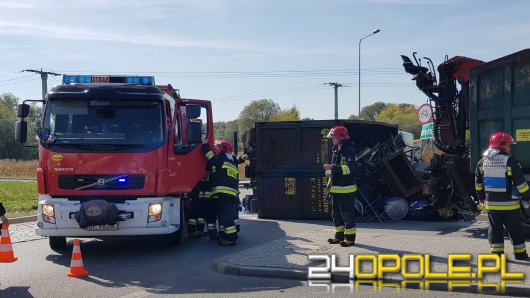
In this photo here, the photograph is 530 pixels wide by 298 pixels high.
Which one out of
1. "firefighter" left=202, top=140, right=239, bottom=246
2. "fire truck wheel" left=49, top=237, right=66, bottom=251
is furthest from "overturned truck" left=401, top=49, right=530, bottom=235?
"fire truck wheel" left=49, top=237, right=66, bottom=251

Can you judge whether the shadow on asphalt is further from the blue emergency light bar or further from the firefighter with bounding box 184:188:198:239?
the blue emergency light bar

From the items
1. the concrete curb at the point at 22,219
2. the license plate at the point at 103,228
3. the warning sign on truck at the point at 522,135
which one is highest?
the warning sign on truck at the point at 522,135

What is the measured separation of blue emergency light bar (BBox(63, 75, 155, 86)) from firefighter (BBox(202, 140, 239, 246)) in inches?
66.6

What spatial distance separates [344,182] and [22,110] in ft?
16.9

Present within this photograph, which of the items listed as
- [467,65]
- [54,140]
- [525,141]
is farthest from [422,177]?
[54,140]

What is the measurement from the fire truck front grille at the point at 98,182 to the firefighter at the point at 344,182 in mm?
2949

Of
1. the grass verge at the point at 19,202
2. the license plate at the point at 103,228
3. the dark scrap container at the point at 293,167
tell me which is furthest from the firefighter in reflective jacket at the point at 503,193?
the grass verge at the point at 19,202

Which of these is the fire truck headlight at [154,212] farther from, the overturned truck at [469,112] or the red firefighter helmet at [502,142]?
the overturned truck at [469,112]

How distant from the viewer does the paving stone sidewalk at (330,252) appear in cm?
744

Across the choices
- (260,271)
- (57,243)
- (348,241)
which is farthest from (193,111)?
(260,271)

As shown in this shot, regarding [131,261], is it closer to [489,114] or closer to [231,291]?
[231,291]

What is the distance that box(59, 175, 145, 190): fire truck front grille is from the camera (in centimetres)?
884

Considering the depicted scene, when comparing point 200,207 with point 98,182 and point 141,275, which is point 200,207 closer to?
point 98,182

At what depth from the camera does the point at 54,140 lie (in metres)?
8.94
